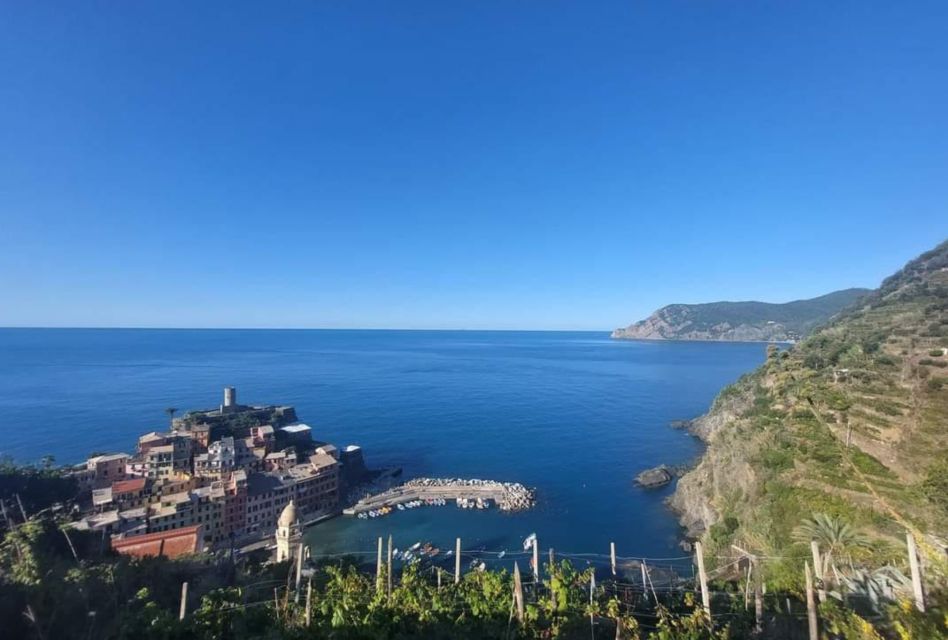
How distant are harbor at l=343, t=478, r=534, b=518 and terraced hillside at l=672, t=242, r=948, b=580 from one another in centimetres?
1305

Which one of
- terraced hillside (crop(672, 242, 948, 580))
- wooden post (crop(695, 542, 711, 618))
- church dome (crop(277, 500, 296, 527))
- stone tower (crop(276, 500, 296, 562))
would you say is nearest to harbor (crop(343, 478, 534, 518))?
stone tower (crop(276, 500, 296, 562))

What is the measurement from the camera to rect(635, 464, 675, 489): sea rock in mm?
38719

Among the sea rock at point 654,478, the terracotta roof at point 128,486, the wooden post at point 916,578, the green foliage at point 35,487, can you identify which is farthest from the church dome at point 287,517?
the sea rock at point 654,478

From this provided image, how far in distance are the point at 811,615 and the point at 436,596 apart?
8.18 m

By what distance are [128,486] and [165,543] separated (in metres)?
9.26

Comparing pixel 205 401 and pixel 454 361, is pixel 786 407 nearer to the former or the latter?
pixel 205 401

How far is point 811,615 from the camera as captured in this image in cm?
727

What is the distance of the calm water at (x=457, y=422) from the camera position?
32.0 metres

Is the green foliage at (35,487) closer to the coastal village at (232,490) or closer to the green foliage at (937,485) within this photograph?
the coastal village at (232,490)

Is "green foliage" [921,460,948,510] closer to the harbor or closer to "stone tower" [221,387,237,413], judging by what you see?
the harbor

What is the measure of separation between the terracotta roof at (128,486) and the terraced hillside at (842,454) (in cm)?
3853

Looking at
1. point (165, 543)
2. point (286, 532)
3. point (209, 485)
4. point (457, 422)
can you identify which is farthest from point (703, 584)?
point (457, 422)

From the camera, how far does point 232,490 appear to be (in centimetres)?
3062

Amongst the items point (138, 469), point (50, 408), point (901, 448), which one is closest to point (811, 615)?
point (901, 448)
